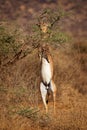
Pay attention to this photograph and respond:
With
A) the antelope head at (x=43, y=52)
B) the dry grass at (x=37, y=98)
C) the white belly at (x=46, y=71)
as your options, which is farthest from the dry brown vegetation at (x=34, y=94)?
the white belly at (x=46, y=71)

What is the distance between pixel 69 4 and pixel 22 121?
38031 mm

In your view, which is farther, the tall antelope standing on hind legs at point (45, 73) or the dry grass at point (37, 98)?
the tall antelope standing on hind legs at point (45, 73)

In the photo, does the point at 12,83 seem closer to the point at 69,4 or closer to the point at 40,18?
the point at 40,18

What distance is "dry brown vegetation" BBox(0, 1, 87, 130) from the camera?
8883 millimetres

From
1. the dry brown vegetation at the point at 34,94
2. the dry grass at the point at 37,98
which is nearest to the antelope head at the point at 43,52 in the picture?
the dry brown vegetation at the point at 34,94

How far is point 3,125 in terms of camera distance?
8.50 meters

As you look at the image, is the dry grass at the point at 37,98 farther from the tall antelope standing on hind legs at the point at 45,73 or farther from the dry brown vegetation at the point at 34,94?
the tall antelope standing on hind legs at the point at 45,73

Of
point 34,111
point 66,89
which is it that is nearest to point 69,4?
point 66,89

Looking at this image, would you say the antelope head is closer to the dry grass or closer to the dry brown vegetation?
the dry brown vegetation

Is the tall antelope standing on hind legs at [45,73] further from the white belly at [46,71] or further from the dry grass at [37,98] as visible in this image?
the dry grass at [37,98]

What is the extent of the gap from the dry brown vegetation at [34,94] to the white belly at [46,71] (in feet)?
1.22

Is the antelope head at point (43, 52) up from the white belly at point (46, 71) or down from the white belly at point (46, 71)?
up

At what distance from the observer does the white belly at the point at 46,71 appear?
420 inches

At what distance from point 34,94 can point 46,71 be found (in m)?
0.65
